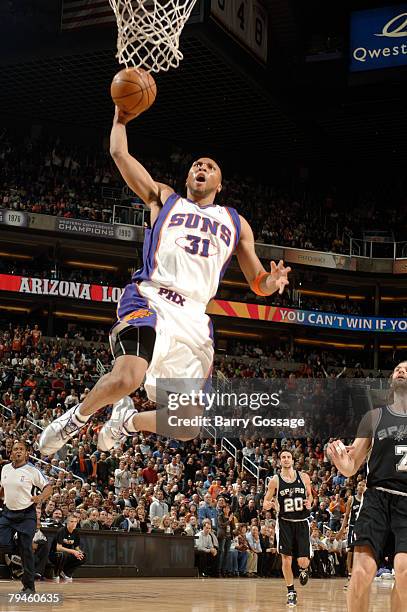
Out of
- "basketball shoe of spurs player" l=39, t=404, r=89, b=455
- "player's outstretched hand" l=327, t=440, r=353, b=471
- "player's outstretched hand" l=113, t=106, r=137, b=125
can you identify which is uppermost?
"player's outstretched hand" l=113, t=106, r=137, b=125

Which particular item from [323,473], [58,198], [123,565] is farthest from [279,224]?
[123,565]

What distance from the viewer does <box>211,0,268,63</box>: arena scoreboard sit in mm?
27594

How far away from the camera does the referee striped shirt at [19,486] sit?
10.5 m

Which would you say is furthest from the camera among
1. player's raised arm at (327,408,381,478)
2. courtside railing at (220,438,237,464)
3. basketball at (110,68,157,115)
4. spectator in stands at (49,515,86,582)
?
courtside railing at (220,438,237,464)

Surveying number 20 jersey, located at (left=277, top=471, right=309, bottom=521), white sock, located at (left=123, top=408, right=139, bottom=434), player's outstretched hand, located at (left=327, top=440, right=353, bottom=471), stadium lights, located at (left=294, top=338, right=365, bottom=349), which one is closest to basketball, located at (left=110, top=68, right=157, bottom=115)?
white sock, located at (left=123, top=408, right=139, bottom=434)

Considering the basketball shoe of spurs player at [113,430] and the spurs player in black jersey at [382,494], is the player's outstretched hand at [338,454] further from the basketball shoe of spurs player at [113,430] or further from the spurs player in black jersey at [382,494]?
the basketball shoe of spurs player at [113,430]

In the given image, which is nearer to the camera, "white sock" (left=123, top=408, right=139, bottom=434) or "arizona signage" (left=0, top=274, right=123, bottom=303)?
"white sock" (left=123, top=408, right=139, bottom=434)

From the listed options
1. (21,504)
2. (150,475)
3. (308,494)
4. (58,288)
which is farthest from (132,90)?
(58,288)

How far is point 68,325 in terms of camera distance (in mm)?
35594

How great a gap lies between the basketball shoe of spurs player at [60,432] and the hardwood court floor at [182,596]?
12.6ft

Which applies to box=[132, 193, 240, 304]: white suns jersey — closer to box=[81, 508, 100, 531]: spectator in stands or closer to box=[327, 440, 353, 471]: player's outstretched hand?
box=[327, 440, 353, 471]: player's outstretched hand

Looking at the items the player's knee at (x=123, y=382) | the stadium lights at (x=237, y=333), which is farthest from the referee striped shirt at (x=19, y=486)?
the stadium lights at (x=237, y=333)

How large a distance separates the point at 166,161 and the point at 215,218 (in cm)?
3165

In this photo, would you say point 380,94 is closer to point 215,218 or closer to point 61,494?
point 61,494
